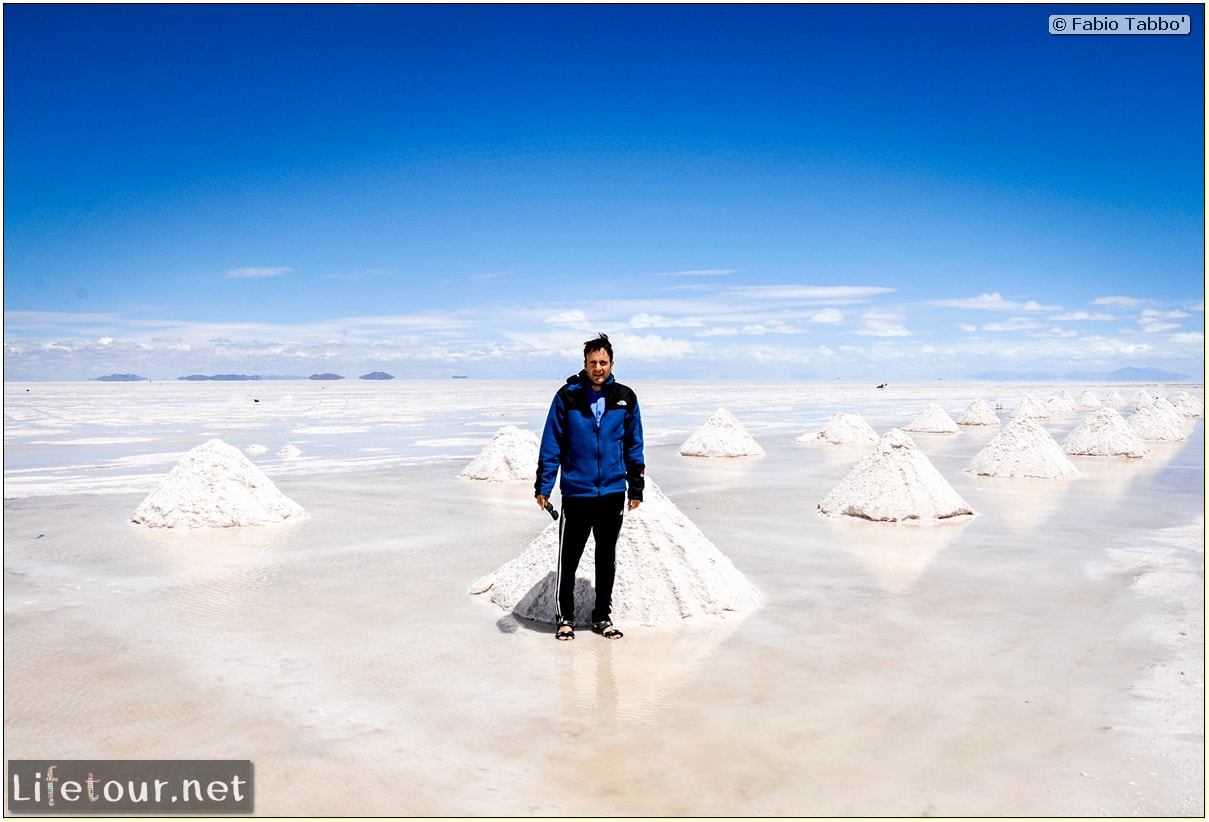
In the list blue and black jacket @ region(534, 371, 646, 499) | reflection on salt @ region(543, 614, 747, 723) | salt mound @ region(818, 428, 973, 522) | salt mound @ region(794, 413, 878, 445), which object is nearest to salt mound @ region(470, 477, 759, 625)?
reflection on salt @ region(543, 614, 747, 723)

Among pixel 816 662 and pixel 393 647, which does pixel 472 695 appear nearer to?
pixel 393 647

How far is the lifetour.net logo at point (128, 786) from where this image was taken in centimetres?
349

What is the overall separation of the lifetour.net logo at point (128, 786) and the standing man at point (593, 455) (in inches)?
89.5

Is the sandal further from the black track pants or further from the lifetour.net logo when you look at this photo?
the lifetour.net logo

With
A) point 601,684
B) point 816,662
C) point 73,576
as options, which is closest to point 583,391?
point 601,684

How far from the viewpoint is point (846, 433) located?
21.9 metres

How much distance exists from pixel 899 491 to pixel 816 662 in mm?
5497

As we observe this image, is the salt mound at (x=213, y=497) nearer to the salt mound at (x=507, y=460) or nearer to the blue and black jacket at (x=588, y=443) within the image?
the salt mound at (x=507, y=460)

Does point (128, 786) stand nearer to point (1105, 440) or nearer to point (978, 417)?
point (1105, 440)

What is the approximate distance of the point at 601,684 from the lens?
4676mm

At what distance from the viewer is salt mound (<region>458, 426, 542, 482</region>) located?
1370 cm

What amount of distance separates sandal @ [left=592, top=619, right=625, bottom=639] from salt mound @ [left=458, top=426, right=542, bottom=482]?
8013 millimetres

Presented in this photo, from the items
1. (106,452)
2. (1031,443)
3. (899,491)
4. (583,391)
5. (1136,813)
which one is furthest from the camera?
(106,452)

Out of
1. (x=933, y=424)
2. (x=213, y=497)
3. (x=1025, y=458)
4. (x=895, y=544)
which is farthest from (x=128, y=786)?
(x=933, y=424)
